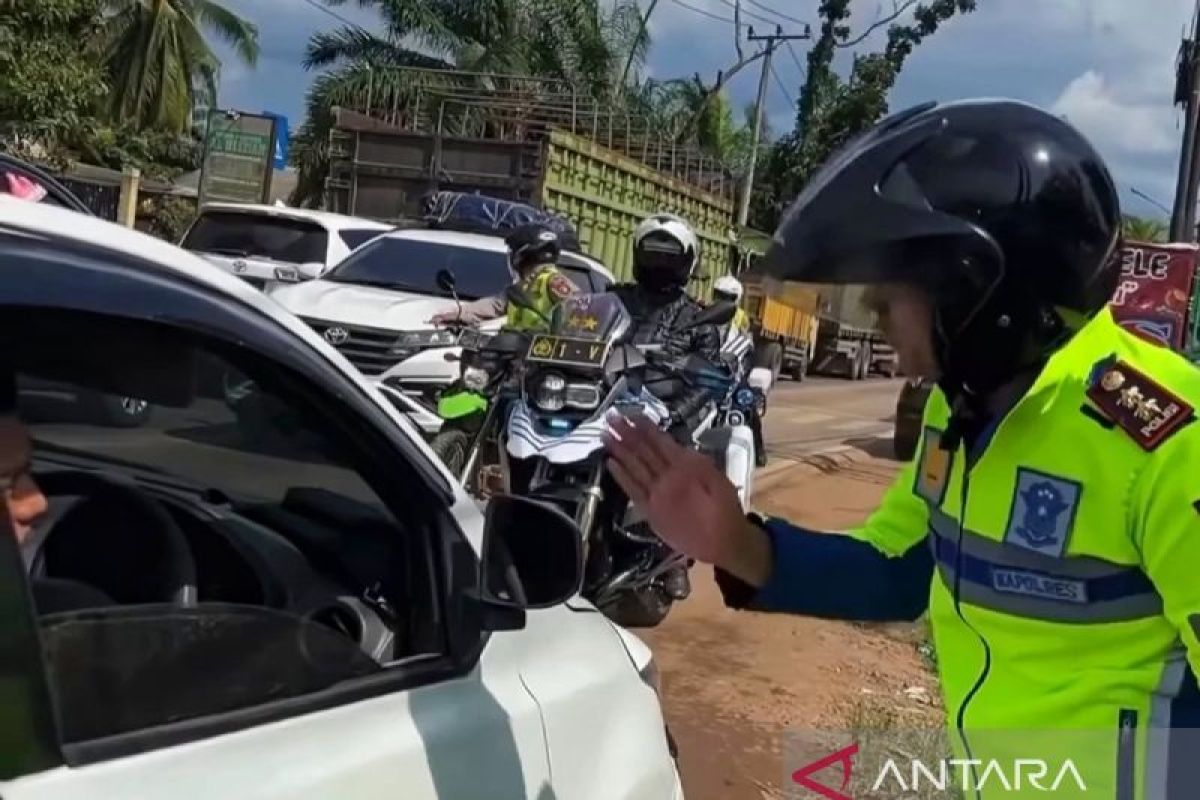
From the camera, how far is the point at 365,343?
352 inches

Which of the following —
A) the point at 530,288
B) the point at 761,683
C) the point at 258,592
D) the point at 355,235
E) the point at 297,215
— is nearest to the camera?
the point at 258,592

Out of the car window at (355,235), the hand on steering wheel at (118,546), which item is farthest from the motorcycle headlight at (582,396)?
the car window at (355,235)

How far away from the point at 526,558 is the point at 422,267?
7982 mm

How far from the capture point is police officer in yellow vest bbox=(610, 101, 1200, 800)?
163 centimetres

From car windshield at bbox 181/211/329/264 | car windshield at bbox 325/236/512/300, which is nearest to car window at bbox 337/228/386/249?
car windshield at bbox 181/211/329/264

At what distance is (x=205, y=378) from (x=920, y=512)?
1.02 m

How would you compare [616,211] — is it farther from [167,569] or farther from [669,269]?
[167,569]

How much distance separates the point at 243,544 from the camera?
2283 mm

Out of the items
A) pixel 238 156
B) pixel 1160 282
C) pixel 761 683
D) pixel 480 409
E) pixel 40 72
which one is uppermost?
pixel 40 72

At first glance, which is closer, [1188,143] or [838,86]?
[1188,143]

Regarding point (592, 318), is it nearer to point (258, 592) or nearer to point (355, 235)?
point (258, 592)

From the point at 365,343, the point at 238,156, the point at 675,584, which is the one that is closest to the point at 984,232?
the point at 675,584

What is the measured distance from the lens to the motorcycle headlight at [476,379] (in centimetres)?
632

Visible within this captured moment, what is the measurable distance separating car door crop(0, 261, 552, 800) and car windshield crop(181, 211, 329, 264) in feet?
30.6
